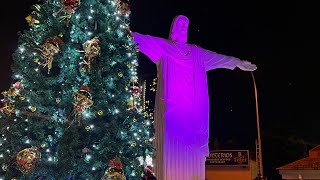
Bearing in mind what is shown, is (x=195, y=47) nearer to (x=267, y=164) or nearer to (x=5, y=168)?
(x=5, y=168)

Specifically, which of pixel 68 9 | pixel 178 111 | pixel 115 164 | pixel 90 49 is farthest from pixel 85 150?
pixel 178 111

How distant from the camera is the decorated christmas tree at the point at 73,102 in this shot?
20.4 ft

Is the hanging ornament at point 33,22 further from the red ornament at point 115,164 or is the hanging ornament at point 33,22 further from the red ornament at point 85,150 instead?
the red ornament at point 115,164

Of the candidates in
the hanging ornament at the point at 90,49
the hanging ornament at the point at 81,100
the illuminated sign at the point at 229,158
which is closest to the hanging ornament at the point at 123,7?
the hanging ornament at the point at 90,49

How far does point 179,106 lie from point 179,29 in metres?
1.71

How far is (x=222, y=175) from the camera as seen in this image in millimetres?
33750

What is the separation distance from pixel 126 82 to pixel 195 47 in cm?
291

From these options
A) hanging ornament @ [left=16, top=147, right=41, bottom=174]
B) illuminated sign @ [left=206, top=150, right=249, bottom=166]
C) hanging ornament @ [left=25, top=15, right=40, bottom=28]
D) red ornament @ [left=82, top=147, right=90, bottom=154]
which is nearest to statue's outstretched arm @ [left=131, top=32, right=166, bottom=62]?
hanging ornament @ [left=25, top=15, right=40, bottom=28]

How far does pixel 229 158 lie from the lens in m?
33.3

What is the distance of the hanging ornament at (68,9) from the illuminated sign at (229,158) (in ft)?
89.5

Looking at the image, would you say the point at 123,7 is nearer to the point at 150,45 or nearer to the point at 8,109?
the point at 150,45

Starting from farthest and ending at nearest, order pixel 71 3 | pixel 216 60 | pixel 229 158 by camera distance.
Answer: pixel 229 158, pixel 216 60, pixel 71 3

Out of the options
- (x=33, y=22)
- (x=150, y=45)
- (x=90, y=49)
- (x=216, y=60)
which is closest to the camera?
(x=90, y=49)

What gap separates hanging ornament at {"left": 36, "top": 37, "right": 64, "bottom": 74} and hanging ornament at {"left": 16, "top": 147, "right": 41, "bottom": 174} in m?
1.29
